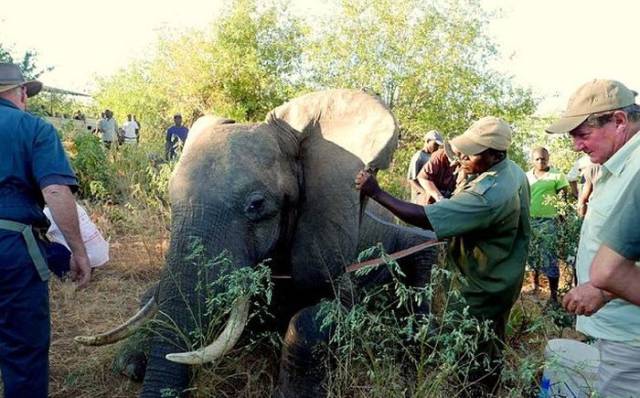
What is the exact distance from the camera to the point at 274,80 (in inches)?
995

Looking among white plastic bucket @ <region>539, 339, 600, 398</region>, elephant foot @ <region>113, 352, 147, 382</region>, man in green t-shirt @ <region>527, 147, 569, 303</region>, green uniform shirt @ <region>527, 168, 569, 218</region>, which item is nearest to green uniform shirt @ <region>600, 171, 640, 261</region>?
white plastic bucket @ <region>539, 339, 600, 398</region>

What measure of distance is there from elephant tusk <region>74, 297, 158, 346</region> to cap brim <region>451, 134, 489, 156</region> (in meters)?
2.29

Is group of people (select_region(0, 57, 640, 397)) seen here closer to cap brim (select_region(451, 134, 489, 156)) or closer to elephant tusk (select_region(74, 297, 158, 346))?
cap brim (select_region(451, 134, 489, 156))

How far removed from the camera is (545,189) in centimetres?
886

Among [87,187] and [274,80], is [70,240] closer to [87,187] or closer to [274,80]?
[87,187]

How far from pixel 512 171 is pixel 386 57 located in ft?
46.0

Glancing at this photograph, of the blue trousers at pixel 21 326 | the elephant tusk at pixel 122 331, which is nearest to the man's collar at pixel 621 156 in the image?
the elephant tusk at pixel 122 331

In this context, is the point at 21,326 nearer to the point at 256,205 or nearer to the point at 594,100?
the point at 256,205

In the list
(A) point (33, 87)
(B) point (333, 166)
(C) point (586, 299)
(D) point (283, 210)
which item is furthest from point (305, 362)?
(A) point (33, 87)

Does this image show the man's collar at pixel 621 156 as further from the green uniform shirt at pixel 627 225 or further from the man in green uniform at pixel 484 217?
the man in green uniform at pixel 484 217

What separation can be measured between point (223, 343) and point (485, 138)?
2.16 metres

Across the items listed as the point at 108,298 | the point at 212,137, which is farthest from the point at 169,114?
the point at 212,137

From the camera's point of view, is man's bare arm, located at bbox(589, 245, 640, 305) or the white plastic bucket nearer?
man's bare arm, located at bbox(589, 245, 640, 305)

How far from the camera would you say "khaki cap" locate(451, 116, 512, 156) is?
4098 millimetres
